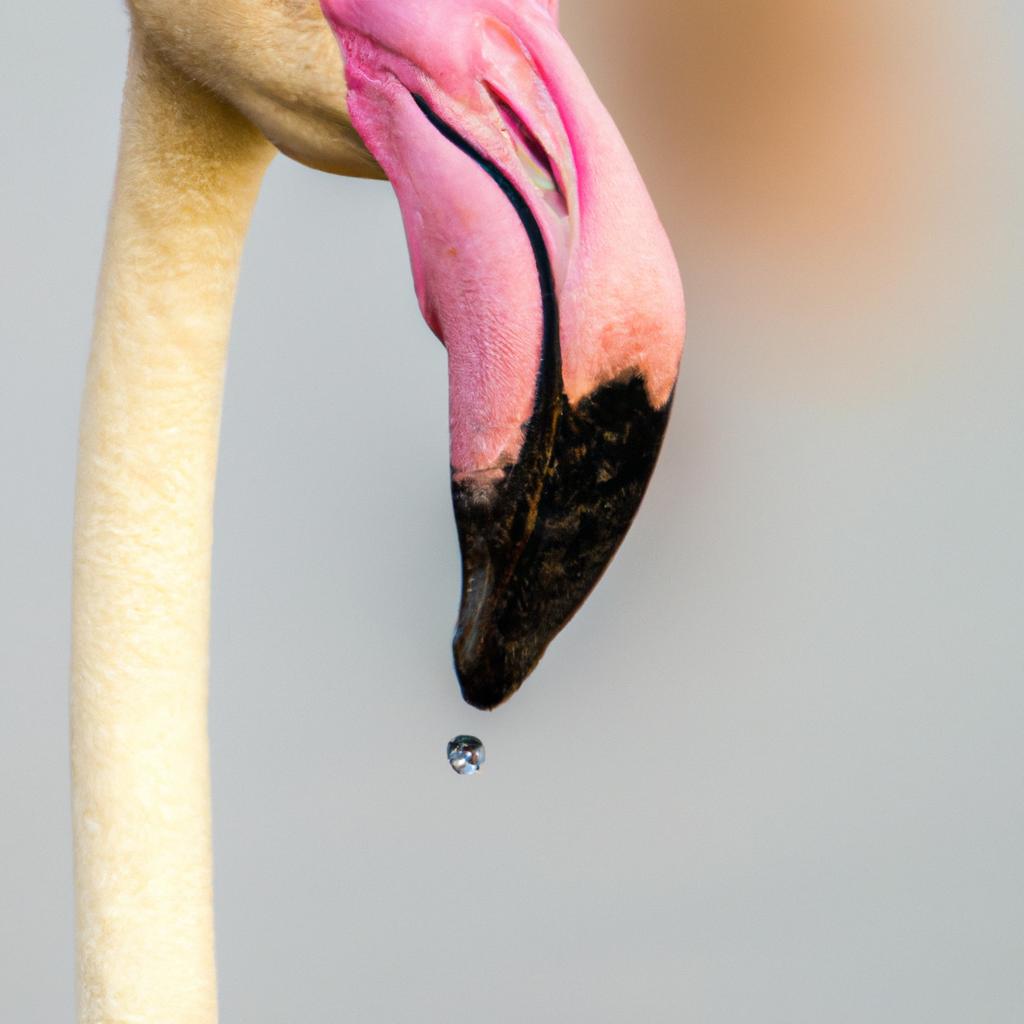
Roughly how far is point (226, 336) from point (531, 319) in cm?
30

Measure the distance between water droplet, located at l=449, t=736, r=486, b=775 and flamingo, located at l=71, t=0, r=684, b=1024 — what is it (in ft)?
0.52

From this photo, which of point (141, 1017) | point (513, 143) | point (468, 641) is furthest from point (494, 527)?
point (141, 1017)

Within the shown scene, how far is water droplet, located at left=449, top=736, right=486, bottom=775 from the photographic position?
0.74m

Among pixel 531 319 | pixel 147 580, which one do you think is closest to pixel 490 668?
pixel 531 319

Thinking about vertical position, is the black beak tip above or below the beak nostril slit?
below

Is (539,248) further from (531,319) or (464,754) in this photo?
(464,754)

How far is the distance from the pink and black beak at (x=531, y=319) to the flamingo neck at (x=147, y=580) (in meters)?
0.19

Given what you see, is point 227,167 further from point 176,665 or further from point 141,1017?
point 141,1017

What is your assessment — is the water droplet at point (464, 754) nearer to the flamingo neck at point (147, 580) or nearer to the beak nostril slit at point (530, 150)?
the flamingo neck at point (147, 580)

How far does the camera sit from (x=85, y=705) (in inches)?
30.9

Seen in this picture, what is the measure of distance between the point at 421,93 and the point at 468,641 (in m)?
0.23

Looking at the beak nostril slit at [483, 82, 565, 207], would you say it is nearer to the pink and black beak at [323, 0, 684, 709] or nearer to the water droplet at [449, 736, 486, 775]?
the pink and black beak at [323, 0, 684, 709]

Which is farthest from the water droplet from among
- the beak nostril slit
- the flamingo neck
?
the beak nostril slit

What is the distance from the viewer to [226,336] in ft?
2.62
